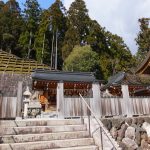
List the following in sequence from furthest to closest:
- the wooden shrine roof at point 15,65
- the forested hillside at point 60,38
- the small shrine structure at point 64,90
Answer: the forested hillside at point 60,38
the wooden shrine roof at point 15,65
the small shrine structure at point 64,90

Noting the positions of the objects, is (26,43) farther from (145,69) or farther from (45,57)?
(145,69)

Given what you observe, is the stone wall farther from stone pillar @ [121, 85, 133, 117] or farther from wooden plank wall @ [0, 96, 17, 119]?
wooden plank wall @ [0, 96, 17, 119]

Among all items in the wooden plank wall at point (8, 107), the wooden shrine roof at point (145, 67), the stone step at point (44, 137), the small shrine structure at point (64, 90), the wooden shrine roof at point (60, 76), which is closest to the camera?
the stone step at point (44, 137)

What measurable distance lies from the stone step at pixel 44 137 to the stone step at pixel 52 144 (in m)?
0.26

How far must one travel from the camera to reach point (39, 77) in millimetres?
16906

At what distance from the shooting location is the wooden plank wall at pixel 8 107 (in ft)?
29.2

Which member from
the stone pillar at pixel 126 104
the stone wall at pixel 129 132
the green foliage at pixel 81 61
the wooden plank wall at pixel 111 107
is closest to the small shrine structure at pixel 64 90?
the wooden plank wall at pixel 111 107

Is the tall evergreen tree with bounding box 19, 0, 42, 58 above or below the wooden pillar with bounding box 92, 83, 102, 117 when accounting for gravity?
above

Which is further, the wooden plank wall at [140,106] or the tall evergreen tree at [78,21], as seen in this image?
the tall evergreen tree at [78,21]

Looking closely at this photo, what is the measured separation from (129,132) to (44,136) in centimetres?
376

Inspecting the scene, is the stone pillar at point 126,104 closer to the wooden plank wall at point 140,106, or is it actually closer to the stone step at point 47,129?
the wooden plank wall at point 140,106

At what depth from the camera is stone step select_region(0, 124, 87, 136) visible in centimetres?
728

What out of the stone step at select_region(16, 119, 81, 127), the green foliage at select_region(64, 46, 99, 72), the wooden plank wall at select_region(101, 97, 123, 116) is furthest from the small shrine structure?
the green foliage at select_region(64, 46, 99, 72)

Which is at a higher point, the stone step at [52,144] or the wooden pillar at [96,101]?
the wooden pillar at [96,101]
